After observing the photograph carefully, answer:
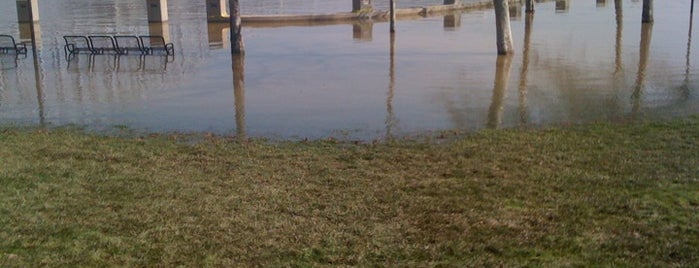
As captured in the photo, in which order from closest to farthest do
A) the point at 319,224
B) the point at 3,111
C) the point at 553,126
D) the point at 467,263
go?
the point at 467,263, the point at 319,224, the point at 553,126, the point at 3,111

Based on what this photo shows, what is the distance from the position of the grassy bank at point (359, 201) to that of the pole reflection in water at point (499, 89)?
1649 mm

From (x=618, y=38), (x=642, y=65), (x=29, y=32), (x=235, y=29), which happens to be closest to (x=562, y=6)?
(x=618, y=38)

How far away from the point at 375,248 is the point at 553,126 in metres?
5.87

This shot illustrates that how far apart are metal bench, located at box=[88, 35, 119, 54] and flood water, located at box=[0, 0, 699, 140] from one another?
0.84ft

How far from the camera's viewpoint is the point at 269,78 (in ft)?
55.3

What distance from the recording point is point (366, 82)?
15836 millimetres

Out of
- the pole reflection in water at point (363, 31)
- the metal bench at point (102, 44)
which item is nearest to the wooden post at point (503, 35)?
the pole reflection in water at point (363, 31)

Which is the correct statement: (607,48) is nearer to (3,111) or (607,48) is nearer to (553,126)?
(553,126)

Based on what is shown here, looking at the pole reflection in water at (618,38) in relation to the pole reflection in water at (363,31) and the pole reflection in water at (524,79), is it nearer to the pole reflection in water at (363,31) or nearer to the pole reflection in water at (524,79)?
the pole reflection in water at (524,79)

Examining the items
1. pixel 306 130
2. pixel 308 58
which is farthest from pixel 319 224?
pixel 308 58

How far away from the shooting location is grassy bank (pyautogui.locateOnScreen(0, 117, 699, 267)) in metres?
5.63

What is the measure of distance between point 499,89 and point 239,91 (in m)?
5.34

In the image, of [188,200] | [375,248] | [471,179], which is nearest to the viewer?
[375,248]

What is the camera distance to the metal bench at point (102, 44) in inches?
862
